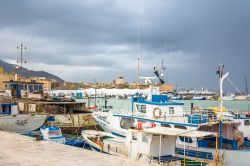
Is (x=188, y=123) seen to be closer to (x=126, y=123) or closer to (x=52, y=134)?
(x=126, y=123)

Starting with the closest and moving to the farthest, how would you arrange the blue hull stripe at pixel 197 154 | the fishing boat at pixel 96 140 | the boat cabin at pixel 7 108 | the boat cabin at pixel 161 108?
the blue hull stripe at pixel 197 154 → the fishing boat at pixel 96 140 → the boat cabin at pixel 161 108 → the boat cabin at pixel 7 108

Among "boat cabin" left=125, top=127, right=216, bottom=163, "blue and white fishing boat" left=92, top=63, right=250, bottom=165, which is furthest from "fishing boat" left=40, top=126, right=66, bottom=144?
"boat cabin" left=125, top=127, right=216, bottom=163

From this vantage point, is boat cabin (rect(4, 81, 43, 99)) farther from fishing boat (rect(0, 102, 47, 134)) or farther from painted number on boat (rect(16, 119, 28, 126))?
painted number on boat (rect(16, 119, 28, 126))

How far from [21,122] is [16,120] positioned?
0.63 meters

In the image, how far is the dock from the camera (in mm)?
13930

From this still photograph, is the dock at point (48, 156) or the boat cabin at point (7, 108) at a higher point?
the boat cabin at point (7, 108)

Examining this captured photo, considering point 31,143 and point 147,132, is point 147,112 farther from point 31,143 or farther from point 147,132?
point 31,143

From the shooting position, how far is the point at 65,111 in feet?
151

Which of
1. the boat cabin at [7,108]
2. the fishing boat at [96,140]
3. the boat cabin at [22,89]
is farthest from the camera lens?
the boat cabin at [22,89]

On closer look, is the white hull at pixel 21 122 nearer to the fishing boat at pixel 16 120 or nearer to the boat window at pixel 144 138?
the fishing boat at pixel 16 120

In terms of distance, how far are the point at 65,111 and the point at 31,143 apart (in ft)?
88.8

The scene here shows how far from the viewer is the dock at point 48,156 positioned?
13930 mm

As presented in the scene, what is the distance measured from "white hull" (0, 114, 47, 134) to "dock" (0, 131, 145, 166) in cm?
1588

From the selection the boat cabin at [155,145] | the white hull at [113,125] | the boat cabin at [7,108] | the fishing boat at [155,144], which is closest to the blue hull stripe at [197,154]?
the fishing boat at [155,144]
